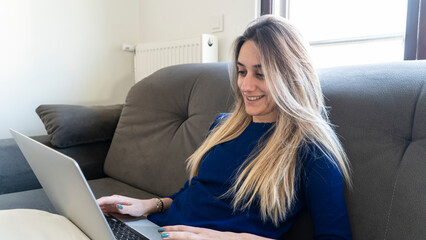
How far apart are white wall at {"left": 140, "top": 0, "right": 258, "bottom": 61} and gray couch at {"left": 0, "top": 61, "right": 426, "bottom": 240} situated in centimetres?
53

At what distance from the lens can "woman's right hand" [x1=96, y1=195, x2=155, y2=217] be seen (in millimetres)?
929

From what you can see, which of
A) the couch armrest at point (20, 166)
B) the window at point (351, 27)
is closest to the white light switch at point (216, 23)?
the window at point (351, 27)

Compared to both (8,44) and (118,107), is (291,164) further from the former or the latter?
(8,44)

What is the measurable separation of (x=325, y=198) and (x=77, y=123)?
1187 mm

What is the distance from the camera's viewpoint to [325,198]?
2.54 ft

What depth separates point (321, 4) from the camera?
5.92 feet

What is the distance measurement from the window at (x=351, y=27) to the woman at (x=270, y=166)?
61 centimetres

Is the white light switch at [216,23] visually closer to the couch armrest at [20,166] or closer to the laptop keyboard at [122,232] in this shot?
the couch armrest at [20,166]

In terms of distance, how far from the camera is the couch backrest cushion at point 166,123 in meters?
1.28

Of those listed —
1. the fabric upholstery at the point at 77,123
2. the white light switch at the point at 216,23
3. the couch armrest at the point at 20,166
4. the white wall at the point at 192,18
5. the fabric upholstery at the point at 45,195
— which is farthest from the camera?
the white light switch at the point at 216,23

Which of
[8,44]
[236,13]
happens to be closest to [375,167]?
[236,13]

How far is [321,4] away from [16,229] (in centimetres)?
161

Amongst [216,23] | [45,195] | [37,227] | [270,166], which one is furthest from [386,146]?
[216,23]

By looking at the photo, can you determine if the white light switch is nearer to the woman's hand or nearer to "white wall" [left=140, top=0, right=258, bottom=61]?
"white wall" [left=140, top=0, right=258, bottom=61]
